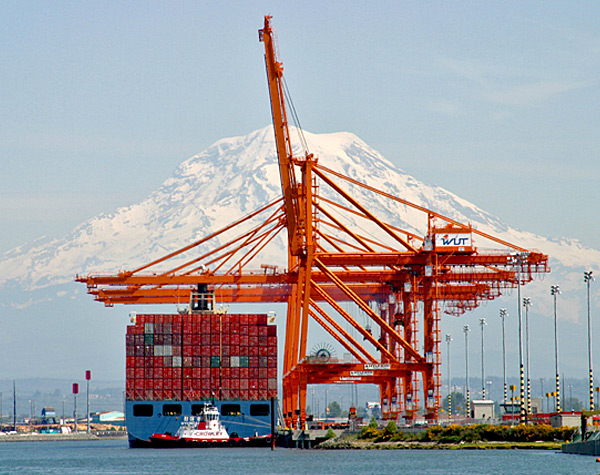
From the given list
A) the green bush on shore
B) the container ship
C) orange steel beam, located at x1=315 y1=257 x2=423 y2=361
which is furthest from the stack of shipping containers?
the green bush on shore

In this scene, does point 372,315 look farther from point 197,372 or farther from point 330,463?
point 330,463

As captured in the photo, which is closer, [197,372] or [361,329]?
[361,329]

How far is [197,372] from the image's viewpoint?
103875 mm

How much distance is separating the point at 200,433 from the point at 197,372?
6.26m

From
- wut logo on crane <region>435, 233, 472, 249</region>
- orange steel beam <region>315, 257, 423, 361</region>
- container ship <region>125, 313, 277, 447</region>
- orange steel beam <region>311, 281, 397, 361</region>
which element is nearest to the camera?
wut logo on crane <region>435, 233, 472, 249</region>

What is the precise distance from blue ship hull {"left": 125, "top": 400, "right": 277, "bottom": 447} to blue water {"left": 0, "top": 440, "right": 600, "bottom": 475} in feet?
35.6

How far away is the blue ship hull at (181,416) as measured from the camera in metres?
102

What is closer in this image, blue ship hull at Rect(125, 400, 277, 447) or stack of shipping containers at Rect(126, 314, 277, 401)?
blue ship hull at Rect(125, 400, 277, 447)

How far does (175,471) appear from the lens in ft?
222

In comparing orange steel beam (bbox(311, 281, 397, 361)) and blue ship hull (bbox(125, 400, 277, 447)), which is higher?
orange steel beam (bbox(311, 281, 397, 361))

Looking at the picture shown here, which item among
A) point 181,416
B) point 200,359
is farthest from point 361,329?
point 181,416

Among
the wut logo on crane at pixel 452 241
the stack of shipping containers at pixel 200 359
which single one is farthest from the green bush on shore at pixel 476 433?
the stack of shipping containers at pixel 200 359

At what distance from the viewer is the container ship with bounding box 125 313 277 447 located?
10262 centimetres

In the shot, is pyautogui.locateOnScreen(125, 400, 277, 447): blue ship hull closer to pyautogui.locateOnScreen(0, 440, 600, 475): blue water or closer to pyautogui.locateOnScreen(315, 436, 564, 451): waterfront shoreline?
pyautogui.locateOnScreen(315, 436, 564, 451): waterfront shoreline
